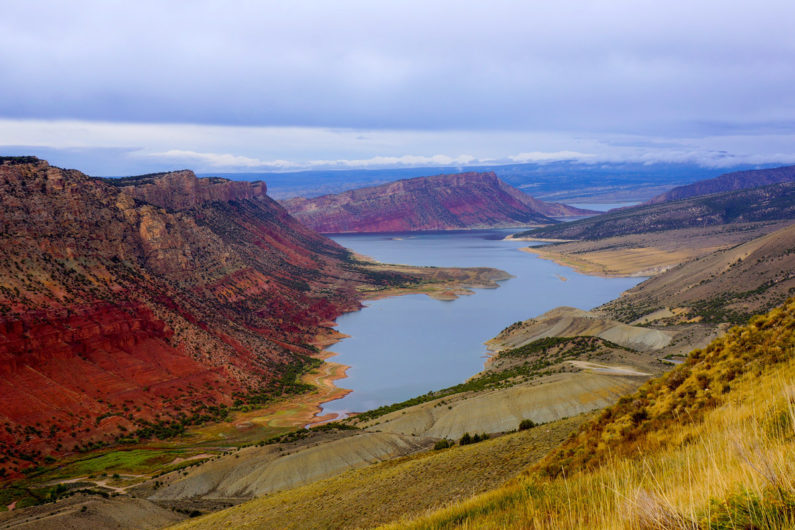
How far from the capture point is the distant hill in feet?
512

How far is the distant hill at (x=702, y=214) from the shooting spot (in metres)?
156

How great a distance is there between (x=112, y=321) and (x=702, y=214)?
161108mm

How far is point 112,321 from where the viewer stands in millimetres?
46875

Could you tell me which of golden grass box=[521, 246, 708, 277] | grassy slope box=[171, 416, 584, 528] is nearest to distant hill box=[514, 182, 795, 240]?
golden grass box=[521, 246, 708, 277]

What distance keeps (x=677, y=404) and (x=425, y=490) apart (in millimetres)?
7886

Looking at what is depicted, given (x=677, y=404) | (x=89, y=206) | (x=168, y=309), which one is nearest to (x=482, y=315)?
(x=168, y=309)

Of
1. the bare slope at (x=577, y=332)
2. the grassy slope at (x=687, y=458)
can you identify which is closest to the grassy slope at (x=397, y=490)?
the grassy slope at (x=687, y=458)

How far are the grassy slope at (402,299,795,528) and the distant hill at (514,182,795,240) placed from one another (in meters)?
161

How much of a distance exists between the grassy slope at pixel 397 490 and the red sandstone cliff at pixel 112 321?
2084cm

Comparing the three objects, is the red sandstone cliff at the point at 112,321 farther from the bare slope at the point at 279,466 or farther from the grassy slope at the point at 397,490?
the grassy slope at the point at 397,490

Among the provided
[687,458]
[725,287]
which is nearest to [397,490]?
[687,458]

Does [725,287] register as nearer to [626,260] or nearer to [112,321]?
[626,260]

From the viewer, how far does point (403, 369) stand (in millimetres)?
60719

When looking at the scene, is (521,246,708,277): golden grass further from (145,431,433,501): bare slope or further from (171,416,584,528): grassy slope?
(171,416,584,528): grassy slope
